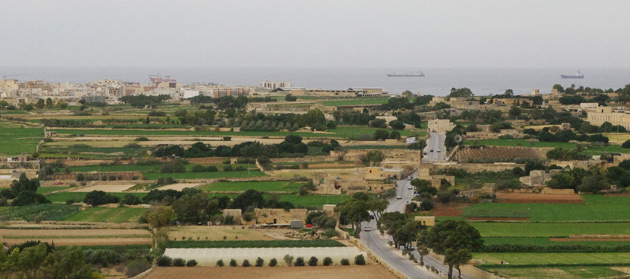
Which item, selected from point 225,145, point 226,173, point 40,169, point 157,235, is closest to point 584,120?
point 225,145

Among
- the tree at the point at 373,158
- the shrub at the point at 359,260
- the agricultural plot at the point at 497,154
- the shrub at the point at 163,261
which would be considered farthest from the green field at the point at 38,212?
the agricultural plot at the point at 497,154

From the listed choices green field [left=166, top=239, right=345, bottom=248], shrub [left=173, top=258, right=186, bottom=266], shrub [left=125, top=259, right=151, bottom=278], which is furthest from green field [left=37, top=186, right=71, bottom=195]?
shrub [left=125, top=259, right=151, bottom=278]

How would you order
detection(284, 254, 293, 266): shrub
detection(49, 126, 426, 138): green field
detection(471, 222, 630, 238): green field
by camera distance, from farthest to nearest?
detection(49, 126, 426, 138): green field, detection(471, 222, 630, 238): green field, detection(284, 254, 293, 266): shrub

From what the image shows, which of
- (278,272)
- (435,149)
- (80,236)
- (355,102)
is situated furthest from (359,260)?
(355,102)

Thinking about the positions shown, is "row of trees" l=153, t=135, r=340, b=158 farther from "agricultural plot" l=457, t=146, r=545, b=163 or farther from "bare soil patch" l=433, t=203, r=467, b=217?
"bare soil patch" l=433, t=203, r=467, b=217

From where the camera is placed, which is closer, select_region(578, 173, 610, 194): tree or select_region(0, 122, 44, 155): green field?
select_region(578, 173, 610, 194): tree

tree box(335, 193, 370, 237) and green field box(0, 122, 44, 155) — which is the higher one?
tree box(335, 193, 370, 237)

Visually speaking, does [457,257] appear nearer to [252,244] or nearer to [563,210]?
[252,244]
